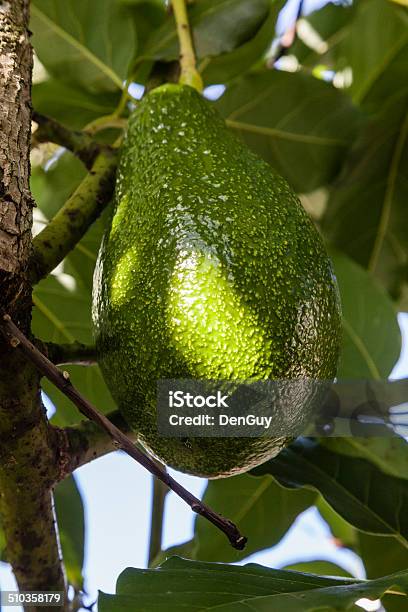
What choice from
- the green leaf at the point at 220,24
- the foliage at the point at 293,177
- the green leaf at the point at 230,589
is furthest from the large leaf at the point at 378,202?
the green leaf at the point at 230,589

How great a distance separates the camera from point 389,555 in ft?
4.22

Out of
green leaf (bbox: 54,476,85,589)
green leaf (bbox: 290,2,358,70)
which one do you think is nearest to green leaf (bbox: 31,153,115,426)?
green leaf (bbox: 54,476,85,589)

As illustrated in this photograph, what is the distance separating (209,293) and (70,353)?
204 mm

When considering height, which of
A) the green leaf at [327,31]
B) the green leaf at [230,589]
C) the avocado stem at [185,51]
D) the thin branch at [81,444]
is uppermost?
the green leaf at [327,31]

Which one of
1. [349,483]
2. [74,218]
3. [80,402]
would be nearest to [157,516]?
[349,483]

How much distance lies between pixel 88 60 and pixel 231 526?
0.95 metres

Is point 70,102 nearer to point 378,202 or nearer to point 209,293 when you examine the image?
point 378,202

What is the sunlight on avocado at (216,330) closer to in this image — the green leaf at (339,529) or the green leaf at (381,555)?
the green leaf at (381,555)

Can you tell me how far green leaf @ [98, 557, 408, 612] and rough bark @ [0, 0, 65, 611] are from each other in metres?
0.15

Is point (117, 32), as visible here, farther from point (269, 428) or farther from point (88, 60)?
point (269, 428)

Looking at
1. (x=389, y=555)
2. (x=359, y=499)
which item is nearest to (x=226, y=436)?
(x=359, y=499)

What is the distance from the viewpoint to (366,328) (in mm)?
1447

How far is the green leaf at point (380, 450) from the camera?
1230 millimetres

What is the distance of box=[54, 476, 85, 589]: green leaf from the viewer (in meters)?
1.46
